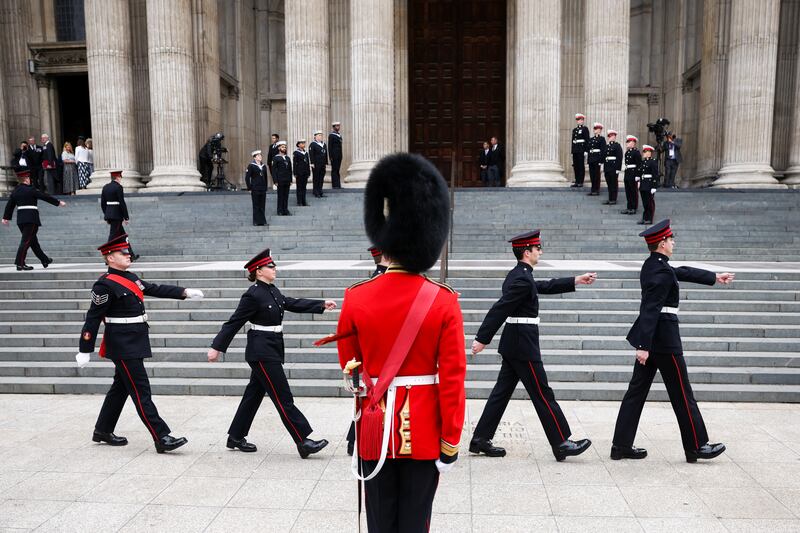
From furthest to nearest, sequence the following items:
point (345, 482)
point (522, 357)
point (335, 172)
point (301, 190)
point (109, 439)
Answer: point (335, 172) → point (301, 190) → point (109, 439) → point (522, 357) → point (345, 482)

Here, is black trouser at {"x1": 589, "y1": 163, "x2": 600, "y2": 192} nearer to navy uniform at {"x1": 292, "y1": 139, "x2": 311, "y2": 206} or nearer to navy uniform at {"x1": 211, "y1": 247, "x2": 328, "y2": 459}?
navy uniform at {"x1": 292, "y1": 139, "x2": 311, "y2": 206}

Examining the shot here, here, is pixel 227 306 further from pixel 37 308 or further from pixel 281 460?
pixel 281 460

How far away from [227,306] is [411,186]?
727 cm

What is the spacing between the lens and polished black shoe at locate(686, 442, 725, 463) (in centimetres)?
509

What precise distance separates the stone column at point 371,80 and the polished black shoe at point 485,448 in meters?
13.8

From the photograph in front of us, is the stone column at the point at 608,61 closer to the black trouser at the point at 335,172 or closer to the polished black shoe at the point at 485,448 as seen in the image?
the black trouser at the point at 335,172

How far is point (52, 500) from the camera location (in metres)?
4.55

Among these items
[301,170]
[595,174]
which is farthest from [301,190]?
[595,174]

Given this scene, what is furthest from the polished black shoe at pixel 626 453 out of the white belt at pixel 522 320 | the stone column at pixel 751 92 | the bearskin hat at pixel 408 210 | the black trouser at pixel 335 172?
the stone column at pixel 751 92

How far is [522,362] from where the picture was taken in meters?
5.24

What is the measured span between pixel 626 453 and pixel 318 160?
13179 mm

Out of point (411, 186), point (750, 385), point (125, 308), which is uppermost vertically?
point (411, 186)

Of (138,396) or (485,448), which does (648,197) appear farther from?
(138,396)

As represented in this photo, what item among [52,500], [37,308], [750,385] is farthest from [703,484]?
[37,308]
